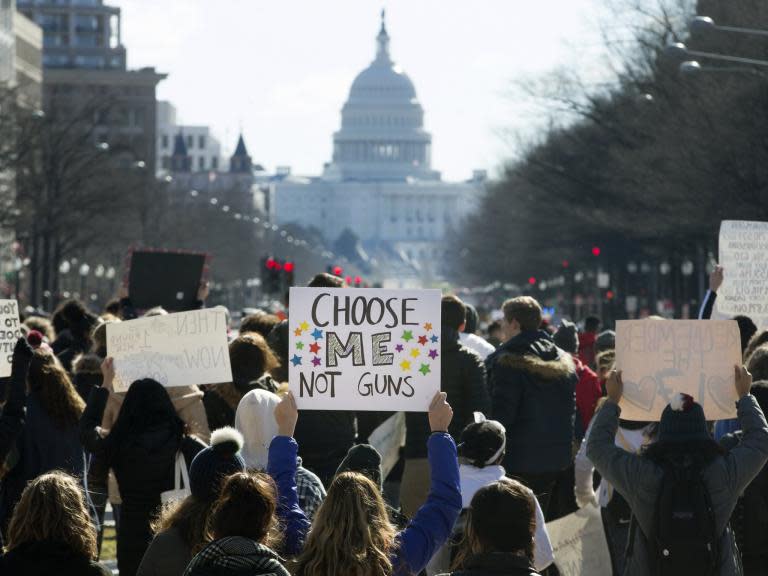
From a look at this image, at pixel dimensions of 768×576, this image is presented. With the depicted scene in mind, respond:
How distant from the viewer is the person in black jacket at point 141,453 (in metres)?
9.33

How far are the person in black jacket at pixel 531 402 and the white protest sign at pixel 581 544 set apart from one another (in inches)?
57.9

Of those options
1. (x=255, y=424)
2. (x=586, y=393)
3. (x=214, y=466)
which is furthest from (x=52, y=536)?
(x=586, y=393)

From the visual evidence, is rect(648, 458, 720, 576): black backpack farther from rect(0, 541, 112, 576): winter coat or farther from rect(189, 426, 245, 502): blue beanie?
rect(0, 541, 112, 576): winter coat

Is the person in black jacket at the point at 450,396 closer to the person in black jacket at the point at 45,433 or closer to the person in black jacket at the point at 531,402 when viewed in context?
the person in black jacket at the point at 531,402

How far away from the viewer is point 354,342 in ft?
27.8

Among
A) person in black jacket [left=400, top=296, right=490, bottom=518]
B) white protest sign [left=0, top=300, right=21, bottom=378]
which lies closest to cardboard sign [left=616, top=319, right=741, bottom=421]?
person in black jacket [left=400, top=296, right=490, bottom=518]

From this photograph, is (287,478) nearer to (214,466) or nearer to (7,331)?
(214,466)

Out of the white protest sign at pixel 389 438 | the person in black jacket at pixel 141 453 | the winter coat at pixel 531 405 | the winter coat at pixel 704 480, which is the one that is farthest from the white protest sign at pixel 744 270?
the winter coat at pixel 704 480

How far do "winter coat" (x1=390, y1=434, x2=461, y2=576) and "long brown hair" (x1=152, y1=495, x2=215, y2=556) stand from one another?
2.10 ft

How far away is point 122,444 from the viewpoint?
9352 millimetres

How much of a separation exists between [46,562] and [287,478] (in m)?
1.27

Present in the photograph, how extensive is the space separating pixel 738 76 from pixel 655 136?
600 centimetres

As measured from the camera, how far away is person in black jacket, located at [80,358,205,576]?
9.33m

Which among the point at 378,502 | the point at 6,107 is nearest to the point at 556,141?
the point at 6,107
